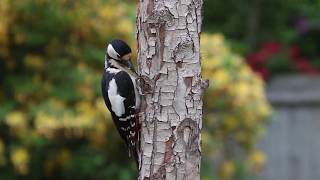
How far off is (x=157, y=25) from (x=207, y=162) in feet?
10.5

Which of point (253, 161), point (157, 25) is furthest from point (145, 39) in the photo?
point (253, 161)

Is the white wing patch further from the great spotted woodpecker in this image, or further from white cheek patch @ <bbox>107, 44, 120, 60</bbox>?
white cheek patch @ <bbox>107, 44, 120, 60</bbox>

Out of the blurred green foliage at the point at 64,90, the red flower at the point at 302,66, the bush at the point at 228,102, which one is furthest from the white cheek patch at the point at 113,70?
the red flower at the point at 302,66

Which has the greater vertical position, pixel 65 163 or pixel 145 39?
pixel 145 39

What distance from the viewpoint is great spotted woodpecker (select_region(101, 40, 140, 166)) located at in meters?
3.28

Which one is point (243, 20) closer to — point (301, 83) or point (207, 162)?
point (301, 83)

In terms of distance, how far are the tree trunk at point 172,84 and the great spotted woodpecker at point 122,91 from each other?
25cm

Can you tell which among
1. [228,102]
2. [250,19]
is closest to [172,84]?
[228,102]

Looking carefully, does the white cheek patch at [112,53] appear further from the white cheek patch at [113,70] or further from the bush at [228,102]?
the bush at [228,102]

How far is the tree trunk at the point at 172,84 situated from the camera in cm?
297

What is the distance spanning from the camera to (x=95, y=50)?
5629 millimetres

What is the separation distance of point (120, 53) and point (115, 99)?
19 centimetres

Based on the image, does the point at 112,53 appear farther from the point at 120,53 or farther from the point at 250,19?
the point at 250,19

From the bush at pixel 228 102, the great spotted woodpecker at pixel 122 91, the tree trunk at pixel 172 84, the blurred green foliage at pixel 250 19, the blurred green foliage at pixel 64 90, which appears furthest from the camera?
the blurred green foliage at pixel 250 19
